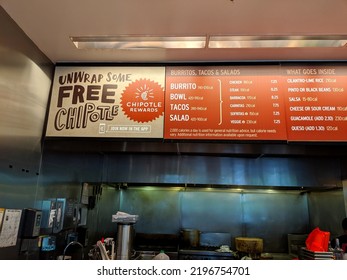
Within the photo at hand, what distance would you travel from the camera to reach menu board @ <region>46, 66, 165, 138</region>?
216 centimetres

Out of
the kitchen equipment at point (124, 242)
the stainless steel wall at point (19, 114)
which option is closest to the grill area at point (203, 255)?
the kitchen equipment at point (124, 242)

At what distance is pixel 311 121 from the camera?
210cm

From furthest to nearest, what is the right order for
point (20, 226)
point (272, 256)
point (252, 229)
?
point (252, 229) → point (272, 256) → point (20, 226)

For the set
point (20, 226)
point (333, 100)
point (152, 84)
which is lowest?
point (20, 226)

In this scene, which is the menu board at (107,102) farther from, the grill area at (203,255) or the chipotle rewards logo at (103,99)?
the grill area at (203,255)

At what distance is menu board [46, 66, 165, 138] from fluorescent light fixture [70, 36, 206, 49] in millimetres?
269

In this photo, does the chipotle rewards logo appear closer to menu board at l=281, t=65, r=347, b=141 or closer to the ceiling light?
the ceiling light

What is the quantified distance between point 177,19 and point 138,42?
0.37m

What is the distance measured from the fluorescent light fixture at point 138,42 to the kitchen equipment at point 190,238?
3.50m

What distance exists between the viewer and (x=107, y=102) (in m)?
2.22

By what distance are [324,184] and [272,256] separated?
144 cm
